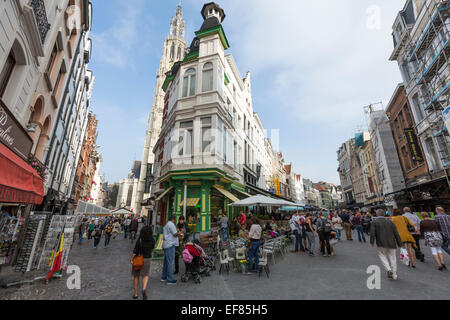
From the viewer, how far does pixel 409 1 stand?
18656 mm

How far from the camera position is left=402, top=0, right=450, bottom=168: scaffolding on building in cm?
1275

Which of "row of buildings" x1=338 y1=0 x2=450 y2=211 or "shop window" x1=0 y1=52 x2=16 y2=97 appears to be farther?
"row of buildings" x1=338 y1=0 x2=450 y2=211

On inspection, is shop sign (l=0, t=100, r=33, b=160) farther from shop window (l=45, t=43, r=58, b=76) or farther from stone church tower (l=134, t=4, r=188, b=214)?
stone church tower (l=134, t=4, r=188, b=214)

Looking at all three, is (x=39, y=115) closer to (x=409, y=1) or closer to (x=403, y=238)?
(x=403, y=238)

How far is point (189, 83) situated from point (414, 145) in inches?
823

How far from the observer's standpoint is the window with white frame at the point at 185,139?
42.2ft

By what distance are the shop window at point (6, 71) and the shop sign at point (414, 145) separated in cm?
2666

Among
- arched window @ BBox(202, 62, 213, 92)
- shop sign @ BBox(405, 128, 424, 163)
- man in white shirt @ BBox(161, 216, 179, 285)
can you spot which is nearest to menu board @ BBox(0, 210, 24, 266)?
man in white shirt @ BBox(161, 216, 179, 285)

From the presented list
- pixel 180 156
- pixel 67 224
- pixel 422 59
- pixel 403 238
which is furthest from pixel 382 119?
pixel 67 224

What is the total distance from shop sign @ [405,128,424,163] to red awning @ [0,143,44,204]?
→ 2543 centimetres

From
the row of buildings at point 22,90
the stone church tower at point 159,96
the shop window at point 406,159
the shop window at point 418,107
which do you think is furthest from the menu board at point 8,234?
the stone church tower at point 159,96

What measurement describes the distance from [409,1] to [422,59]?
8.02 meters

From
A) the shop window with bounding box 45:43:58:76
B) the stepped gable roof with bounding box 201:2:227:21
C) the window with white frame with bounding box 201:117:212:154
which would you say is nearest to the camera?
the shop window with bounding box 45:43:58:76

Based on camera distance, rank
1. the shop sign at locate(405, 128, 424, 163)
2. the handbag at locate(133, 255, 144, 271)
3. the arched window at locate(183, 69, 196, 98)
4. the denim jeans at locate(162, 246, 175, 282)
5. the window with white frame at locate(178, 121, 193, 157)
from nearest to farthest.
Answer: the handbag at locate(133, 255, 144, 271)
the denim jeans at locate(162, 246, 175, 282)
the window with white frame at locate(178, 121, 193, 157)
the arched window at locate(183, 69, 196, 98)
the shop sign at locate(405, 128, 424, 163)
